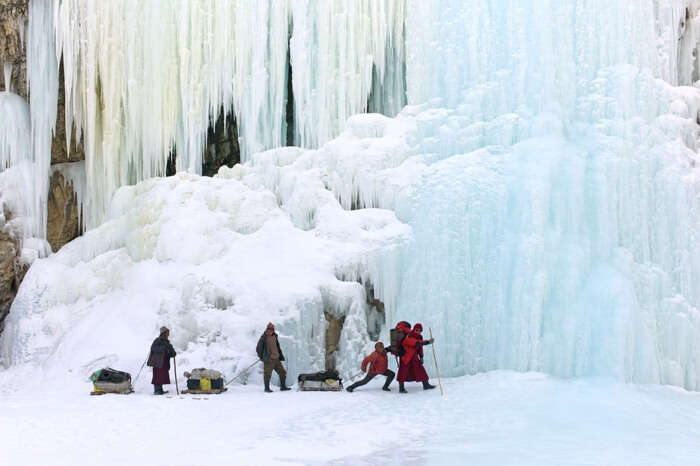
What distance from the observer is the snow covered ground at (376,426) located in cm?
591

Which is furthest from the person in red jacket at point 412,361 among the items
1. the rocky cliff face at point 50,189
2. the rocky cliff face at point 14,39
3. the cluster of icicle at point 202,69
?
the rocky cliff face at point 14,39

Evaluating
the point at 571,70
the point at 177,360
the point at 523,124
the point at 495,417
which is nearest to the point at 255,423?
A: the point at 495,417

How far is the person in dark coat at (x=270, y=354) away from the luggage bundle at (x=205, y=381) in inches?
21.7

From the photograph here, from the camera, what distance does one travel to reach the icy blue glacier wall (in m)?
9.69

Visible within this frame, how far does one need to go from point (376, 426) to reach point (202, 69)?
742 cm

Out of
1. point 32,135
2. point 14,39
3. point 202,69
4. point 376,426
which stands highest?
point 14,39

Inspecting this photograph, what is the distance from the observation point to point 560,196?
1045 cm

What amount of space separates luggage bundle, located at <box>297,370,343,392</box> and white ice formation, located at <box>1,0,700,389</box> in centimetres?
74

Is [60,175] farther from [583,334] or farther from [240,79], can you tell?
[583,334]

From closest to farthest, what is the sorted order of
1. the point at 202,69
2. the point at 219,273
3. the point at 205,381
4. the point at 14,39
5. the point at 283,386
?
the point at 205,381 < the point at 283,386 < the point at 219,273 < the point at 14,39 < the point at 202,69

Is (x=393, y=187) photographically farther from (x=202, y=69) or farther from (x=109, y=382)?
(x=109, y=382)

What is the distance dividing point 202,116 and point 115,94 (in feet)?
4.64

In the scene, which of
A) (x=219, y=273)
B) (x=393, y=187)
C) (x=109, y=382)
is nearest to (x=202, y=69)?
(x=219, y=273)

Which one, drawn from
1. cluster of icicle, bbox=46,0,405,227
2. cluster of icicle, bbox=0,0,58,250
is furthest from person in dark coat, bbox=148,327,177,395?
cluster of icicle, bbox=0,0,58,250
